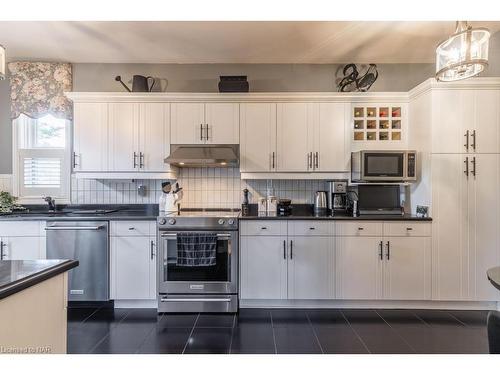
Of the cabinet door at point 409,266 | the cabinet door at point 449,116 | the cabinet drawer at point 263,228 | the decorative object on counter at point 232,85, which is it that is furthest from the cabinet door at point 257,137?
the cabinet door at point 449,116

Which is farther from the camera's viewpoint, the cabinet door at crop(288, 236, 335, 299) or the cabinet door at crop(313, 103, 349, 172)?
the cabinet door at crop(313, 103, 349, 172)

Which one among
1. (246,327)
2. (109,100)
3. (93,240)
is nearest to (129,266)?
(93,240)

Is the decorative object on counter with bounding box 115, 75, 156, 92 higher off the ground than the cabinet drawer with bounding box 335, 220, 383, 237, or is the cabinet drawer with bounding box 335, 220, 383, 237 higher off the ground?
the decorative object on counter with bounding box 115, 75, 156, 92

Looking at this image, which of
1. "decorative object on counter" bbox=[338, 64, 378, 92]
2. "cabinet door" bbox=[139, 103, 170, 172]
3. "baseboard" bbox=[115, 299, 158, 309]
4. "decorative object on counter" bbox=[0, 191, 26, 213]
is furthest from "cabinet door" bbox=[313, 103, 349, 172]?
"decorative object on counter" bbox=[0, 191, 26, 213]

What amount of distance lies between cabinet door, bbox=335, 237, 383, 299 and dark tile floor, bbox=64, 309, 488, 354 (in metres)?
0.19

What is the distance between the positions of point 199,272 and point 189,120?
159 centimetres

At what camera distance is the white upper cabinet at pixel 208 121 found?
3217mm

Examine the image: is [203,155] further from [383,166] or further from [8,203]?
[8,203]

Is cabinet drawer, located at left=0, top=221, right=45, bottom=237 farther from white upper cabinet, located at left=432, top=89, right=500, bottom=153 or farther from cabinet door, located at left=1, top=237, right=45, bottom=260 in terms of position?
white upper cabinet, located at left=432, top=89, right=500, bottom=153

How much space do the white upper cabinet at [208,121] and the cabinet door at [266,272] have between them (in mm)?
1188

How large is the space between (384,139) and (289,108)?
109 cm

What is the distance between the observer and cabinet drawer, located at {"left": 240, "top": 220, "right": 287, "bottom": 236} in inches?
115

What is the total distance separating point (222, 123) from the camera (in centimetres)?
322

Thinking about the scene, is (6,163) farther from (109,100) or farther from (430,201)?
(430,201)
